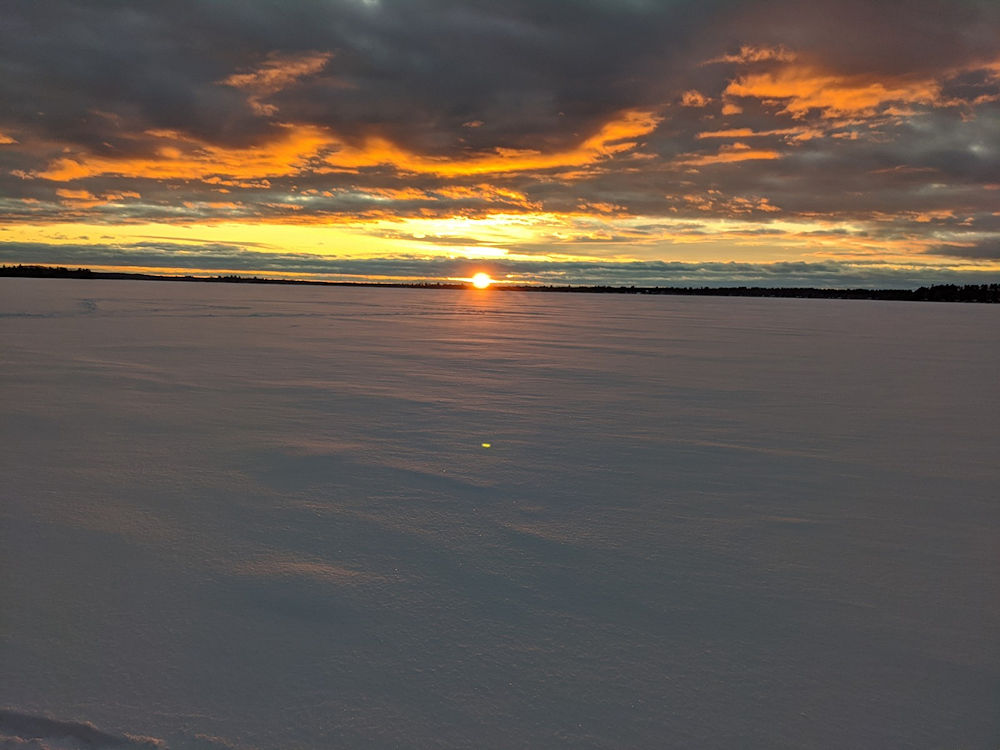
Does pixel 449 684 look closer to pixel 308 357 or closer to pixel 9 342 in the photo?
pixel 308 357

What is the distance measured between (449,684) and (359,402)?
19.0 ft

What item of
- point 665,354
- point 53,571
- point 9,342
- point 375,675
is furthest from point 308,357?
point 375,675

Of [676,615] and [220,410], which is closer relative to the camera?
[676,615]

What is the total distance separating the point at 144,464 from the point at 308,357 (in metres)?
7.54

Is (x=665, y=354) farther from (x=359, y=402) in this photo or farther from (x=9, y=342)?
(x=9, y=342)

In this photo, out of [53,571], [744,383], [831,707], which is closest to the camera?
[831,707]

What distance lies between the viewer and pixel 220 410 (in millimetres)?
7199

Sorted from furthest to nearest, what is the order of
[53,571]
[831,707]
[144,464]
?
[144,464] < [53,571] < [831,707]

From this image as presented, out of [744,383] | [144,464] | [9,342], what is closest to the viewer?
[144,464]

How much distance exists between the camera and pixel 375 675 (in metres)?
2.48

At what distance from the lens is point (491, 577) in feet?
10.9

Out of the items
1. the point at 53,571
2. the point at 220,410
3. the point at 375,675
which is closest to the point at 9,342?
the point at 220,410

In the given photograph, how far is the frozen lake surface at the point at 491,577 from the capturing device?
7.54 ft

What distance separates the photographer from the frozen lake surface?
2.30 meters
